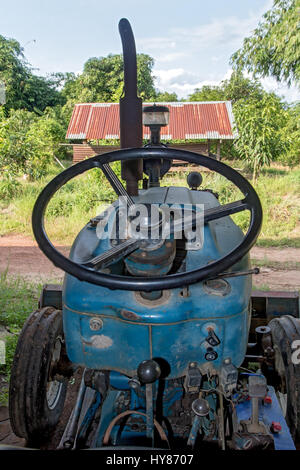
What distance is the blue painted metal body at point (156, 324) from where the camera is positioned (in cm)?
Answer: 155

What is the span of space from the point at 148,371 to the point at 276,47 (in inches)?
341

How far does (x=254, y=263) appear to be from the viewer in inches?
214

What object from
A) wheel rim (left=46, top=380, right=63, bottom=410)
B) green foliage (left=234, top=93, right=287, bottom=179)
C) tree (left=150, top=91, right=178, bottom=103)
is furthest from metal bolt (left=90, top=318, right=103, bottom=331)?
tree (left=150, top=91, right=178, bottom=103)

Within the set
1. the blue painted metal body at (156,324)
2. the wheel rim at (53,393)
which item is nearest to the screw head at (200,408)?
the blue painted metal body at (156,324)

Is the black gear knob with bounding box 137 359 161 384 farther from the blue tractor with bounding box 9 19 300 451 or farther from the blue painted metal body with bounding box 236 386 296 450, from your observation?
the blue painted metal body with bounding box 236 386 296 450

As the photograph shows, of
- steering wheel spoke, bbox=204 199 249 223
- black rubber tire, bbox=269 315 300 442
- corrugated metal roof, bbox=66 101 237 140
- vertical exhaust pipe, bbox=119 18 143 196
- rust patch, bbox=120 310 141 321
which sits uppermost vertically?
corrugated metal roof, bbox=66 101 237 140

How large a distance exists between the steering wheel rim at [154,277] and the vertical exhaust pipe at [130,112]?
0.54 metres

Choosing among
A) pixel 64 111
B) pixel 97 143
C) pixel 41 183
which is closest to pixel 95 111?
pixel 97 143

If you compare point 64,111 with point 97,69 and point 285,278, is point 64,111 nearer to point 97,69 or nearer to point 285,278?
point 97,69

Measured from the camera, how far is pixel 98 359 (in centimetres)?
166

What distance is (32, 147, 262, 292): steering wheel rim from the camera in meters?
1.35

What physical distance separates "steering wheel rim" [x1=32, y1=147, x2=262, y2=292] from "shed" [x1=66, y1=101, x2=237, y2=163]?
1084 cm

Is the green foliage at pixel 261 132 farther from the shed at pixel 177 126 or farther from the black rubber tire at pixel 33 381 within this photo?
the black rubber tire at pixel 33 381

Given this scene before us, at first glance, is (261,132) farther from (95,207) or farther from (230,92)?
(230,92)
